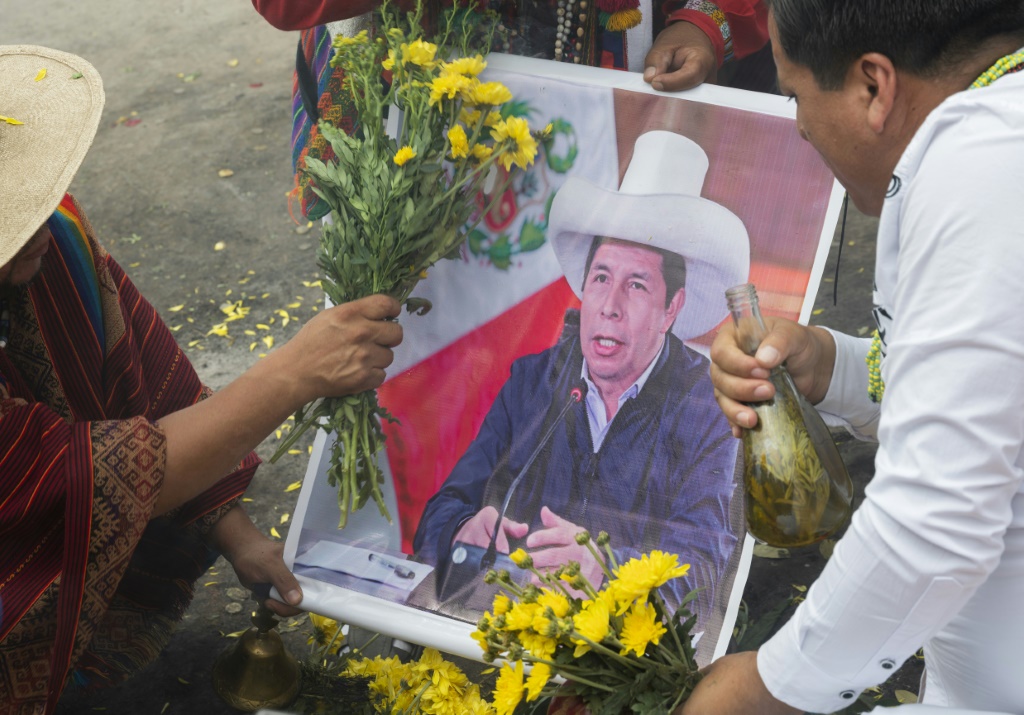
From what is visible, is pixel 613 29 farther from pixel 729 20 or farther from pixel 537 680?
pixel 537 680

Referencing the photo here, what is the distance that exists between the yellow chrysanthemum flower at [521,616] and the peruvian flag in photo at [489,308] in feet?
2.46

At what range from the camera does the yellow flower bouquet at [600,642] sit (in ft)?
4.50

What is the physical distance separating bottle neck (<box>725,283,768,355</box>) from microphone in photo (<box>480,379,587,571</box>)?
2.11 feet

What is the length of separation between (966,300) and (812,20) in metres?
0.38

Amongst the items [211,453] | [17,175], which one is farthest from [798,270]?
[17,175]

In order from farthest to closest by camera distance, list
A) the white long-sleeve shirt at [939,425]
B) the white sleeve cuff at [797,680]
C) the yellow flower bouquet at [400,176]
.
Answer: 1. the yellow flower bouquet at [400,176]
2. the white sleeve cuff at [797,680]
3. the white long-sleeve shirt at [939,425]

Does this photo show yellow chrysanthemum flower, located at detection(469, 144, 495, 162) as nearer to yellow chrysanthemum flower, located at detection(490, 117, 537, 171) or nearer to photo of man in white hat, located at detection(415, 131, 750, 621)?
yellow chrysanthemum flower, located at detection(490, 117, 537, 171)

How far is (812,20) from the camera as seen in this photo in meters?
1.18

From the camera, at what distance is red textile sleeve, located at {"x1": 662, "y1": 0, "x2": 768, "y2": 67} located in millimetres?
2248

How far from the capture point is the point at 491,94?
6.81ft

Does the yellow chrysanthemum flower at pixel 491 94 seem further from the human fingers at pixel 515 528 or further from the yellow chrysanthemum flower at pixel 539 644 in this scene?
the yellow chrysanthemum flower at pixel 539 644

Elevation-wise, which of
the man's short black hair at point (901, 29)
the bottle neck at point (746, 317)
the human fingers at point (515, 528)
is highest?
the man's short black hair at point (901, 29)

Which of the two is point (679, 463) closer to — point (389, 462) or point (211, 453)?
point (389, 462)

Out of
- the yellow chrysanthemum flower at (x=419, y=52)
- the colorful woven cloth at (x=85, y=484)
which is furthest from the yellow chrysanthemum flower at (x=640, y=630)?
the yellow chrysanthemum flower at (x=419, y=52)
